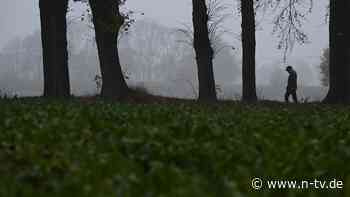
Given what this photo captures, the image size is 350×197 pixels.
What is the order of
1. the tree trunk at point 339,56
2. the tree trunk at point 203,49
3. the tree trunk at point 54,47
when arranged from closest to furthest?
the tree trunk at point 339,56 < the tree trunk at point 54,47 < the tree trunk at point 203,49

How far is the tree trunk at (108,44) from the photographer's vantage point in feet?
53.4

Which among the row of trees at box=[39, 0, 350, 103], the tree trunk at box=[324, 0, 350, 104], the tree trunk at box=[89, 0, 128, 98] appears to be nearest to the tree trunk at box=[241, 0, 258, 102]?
the row of trees at box=[39, 0, 350, 103]

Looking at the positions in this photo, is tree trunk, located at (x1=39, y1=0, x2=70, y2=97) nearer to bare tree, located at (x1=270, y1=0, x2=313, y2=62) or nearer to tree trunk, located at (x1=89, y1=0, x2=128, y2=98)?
tree trunk, located at (x1=89, y1=0, x2=128, y2=98)

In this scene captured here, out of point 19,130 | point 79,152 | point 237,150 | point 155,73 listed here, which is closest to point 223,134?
point 237,150

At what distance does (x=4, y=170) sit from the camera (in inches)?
155

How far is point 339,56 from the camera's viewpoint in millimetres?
16172

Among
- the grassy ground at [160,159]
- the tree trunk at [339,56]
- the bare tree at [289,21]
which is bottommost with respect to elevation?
the grassy ground at [160,159]

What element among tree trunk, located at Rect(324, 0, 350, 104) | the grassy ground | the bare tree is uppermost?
the bare tree

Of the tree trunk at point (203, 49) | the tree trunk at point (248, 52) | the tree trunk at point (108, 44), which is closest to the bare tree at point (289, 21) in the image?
the tree trunk at point (248, 52)

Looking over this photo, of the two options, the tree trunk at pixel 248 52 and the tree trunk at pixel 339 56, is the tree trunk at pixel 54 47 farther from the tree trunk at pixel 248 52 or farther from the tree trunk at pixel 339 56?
the tree trunk at pixel 339 56

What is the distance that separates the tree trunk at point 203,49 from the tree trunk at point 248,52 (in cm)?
156

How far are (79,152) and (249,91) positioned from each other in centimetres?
1510

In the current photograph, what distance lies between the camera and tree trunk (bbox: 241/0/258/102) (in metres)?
19.1

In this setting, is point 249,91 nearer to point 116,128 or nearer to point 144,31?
point 116,128
